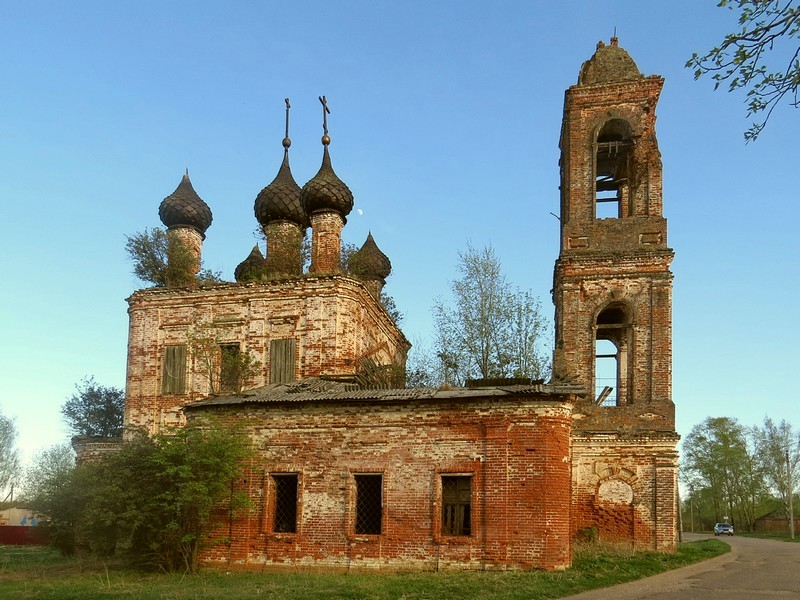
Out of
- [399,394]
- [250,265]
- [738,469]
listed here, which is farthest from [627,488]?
[738,469]

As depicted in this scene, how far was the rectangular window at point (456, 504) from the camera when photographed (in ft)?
44.9

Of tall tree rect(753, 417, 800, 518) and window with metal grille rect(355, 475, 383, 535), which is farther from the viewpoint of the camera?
tall tree rect(753, 417, 800, 518)

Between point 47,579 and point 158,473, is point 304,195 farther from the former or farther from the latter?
point 47,579

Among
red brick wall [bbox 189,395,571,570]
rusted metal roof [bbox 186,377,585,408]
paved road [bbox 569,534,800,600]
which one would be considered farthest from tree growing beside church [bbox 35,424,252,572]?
paved road [bbox 569,534,800,600]

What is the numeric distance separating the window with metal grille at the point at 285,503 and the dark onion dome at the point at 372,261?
12.4 m

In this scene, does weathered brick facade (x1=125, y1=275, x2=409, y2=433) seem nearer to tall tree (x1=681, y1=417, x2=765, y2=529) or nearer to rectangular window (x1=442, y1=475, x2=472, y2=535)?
rectangular window (x1=442, y1=475, x2=472, y2=535)

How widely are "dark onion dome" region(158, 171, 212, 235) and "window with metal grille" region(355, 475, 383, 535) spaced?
12048mm

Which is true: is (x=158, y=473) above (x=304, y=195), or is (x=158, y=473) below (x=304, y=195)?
below

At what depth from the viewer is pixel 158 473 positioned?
13977 mm

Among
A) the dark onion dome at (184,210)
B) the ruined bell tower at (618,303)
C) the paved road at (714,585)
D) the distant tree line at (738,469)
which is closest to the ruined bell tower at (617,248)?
the ruined bell tower at (618,303)

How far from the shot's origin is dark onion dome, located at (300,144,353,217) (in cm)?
2173

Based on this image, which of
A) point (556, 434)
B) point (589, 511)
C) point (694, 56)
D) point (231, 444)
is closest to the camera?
point (694, 56)

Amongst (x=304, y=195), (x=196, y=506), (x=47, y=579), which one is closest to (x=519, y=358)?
(x=304, y=195)

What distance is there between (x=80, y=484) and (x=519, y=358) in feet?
48.1
